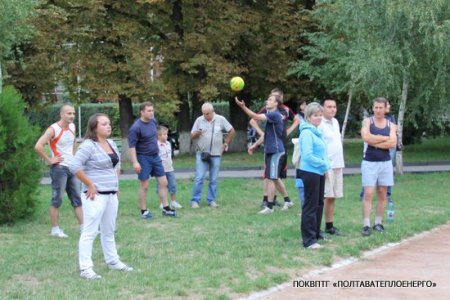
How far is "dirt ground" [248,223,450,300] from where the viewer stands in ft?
24.4

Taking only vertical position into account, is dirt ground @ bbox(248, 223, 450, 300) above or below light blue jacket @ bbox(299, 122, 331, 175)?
below

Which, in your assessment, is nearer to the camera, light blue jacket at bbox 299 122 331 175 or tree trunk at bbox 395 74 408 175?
light blue jacket at bbox 299 122 331 175

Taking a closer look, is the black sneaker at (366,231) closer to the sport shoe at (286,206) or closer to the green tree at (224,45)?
the sport shoe at (286,206)

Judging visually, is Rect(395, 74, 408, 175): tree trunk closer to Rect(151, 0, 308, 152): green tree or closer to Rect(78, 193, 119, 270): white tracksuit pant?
Rect(151, 0, 308, 152): green tree

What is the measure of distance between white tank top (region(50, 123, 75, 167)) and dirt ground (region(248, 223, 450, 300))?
4.35 m

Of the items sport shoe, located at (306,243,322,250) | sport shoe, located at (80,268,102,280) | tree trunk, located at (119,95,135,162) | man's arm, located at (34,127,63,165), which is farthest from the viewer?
tree trunk, located at (119,95,135,162)

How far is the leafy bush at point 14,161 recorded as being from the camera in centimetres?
1210

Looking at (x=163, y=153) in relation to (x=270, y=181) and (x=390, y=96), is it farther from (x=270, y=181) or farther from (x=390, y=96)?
(x=390, y=96)

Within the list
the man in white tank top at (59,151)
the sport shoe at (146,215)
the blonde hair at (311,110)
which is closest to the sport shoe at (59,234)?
the man in white tank top at (59,151)

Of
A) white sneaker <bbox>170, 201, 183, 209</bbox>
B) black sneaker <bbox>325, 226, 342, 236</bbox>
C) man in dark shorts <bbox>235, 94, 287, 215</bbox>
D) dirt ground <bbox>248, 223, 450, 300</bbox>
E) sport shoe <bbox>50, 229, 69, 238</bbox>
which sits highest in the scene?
man in dark shorts <bbox>235, 94, 287, 215</bbox>

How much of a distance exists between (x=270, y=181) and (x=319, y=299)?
5775 mm

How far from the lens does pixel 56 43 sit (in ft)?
85.7

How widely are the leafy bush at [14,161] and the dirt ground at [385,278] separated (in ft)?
19.1

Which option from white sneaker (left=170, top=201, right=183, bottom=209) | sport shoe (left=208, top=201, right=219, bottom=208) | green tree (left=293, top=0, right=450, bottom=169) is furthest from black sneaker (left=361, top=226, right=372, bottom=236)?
green tree (left=293, top=0, right=450, bottom=169)
